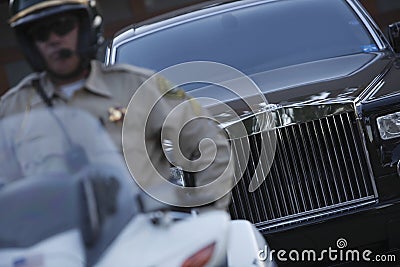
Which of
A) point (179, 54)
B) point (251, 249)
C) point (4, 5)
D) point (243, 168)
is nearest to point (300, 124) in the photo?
point (243, 168)

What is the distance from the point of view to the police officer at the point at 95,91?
322 centimetres

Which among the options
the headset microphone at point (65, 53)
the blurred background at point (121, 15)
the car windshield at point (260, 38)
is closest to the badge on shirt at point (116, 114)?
the headset microphone at point (65, 53)

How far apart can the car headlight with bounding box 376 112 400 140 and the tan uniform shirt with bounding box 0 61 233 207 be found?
6.62 feet

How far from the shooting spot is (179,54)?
641 centimetres

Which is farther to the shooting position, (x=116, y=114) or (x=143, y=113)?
(x=143, y=113)

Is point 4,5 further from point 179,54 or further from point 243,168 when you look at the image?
point 243,168

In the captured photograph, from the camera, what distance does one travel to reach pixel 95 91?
10.9ft

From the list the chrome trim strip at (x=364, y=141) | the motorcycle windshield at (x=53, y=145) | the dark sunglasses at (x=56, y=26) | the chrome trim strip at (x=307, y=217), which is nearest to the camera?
the motorcycle windshield at (x=53, y=145)

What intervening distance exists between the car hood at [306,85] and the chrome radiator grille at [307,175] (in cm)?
14

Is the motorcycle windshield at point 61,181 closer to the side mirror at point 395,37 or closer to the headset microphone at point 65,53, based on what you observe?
the headset microphone at point 65,53

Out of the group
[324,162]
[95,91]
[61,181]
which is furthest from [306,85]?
[61,181]

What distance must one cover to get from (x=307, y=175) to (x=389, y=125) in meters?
0.51

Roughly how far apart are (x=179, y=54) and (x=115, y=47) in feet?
1.95

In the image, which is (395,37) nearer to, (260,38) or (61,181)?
(260,38)
